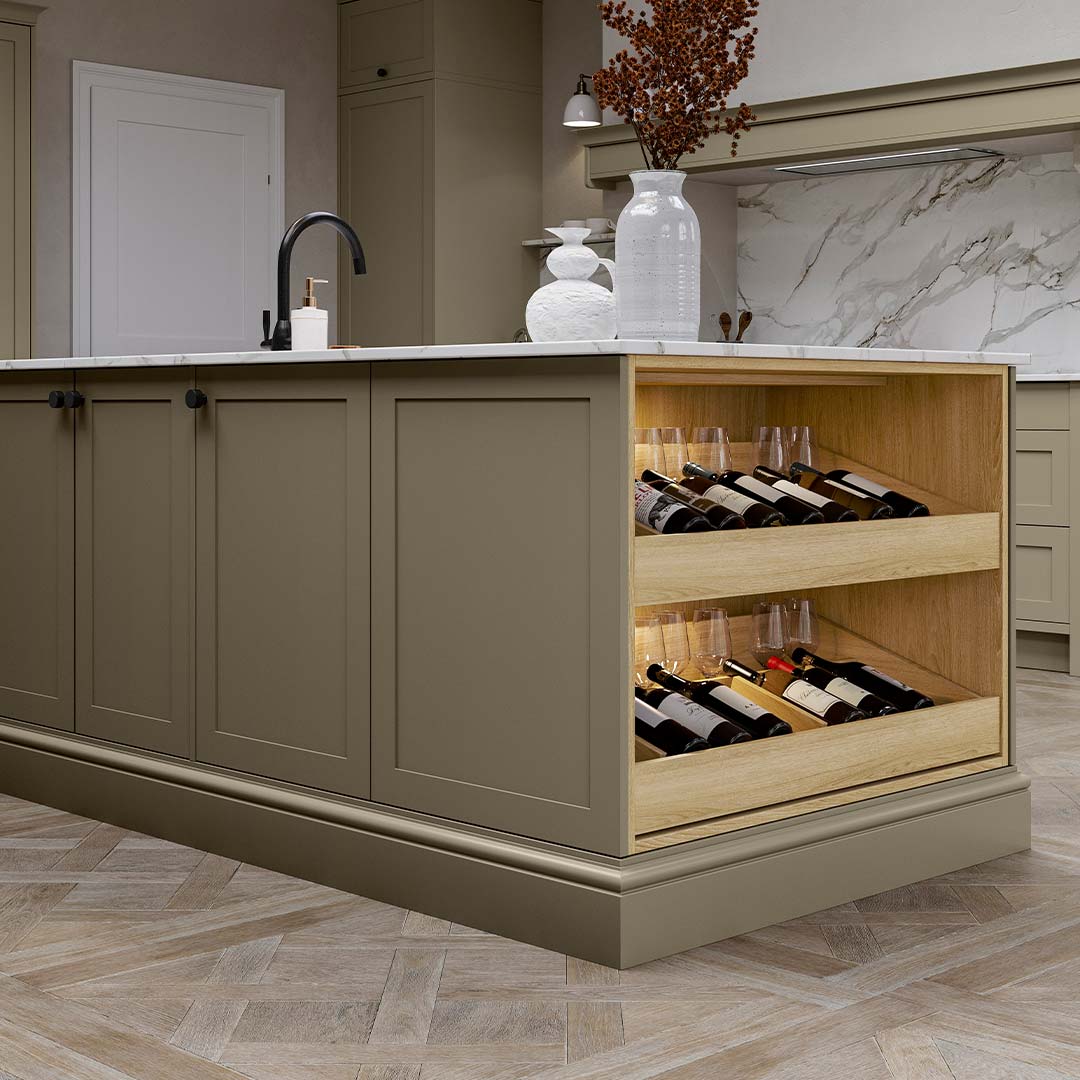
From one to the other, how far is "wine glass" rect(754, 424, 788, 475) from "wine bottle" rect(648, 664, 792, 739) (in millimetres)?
480

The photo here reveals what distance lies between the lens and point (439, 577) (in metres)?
2.62

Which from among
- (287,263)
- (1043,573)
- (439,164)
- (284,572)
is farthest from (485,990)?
(439,164)

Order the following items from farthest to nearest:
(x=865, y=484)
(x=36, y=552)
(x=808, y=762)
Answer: (x=36, y=552) → (x=865, y=484) → (x=808, y=762)

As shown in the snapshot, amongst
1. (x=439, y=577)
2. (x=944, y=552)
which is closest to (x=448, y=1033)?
(x=439, y=577)

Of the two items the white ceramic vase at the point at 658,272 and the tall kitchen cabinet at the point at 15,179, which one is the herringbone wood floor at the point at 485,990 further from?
the tall kitchen cabinet at the point at 15,179

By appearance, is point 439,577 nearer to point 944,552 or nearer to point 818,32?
point 944,552

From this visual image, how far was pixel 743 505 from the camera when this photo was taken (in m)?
2.74

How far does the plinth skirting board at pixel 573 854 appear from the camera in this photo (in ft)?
7.91

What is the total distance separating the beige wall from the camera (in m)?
6.42

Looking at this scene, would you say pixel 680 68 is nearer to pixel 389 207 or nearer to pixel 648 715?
pixel 648 715

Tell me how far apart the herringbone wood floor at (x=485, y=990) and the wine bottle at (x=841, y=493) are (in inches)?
27.3

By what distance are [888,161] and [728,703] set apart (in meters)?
3.86

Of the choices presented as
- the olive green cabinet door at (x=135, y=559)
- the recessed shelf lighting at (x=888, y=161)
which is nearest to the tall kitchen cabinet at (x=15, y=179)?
the recessed shelf lighting at (x=888, y=161)

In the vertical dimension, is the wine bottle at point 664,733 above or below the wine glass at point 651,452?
below
